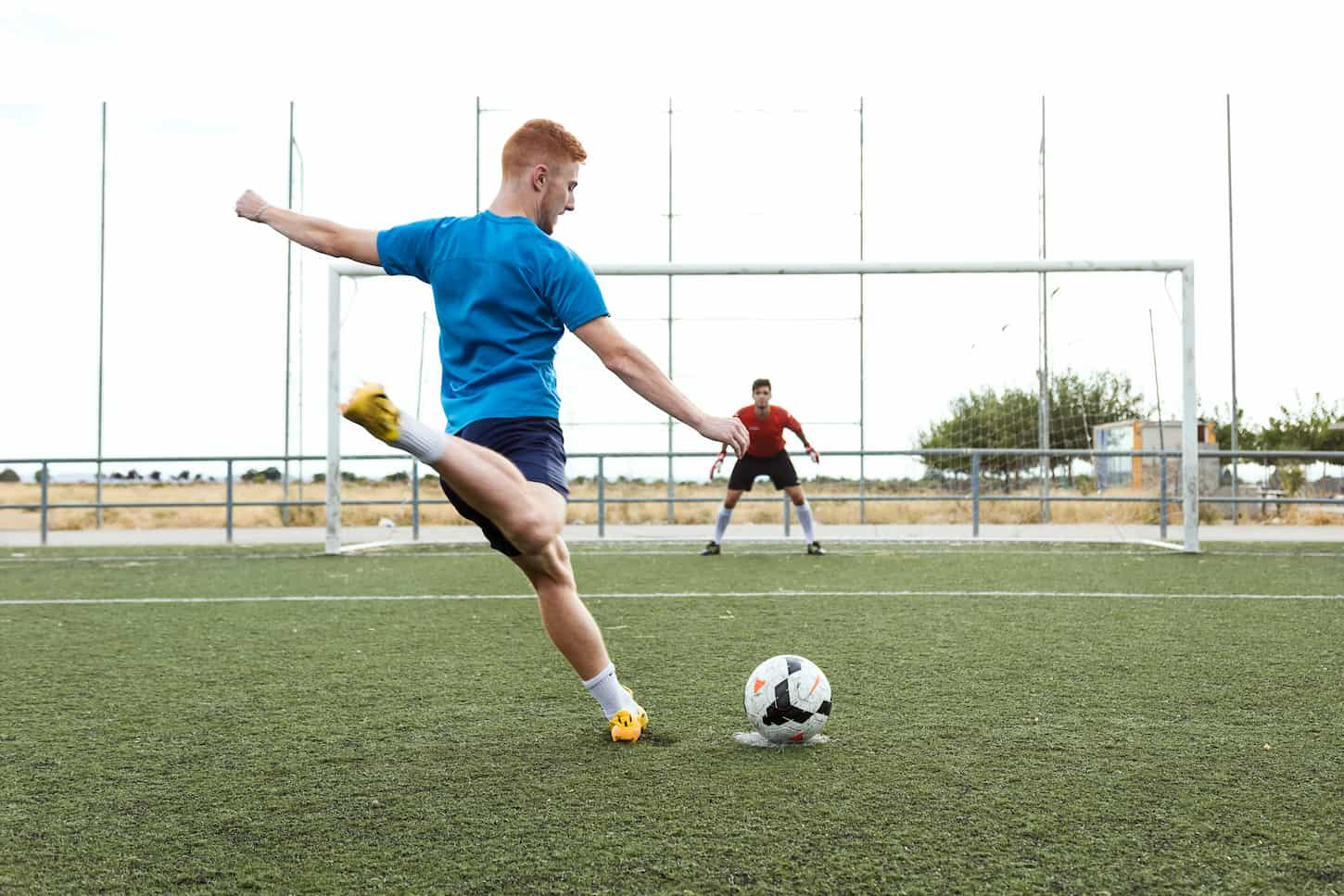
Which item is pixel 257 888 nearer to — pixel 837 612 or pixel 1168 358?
pixel 837 612

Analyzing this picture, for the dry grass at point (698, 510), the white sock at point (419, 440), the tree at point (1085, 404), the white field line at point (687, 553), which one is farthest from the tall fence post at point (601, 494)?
the white sock at point (419, 440)

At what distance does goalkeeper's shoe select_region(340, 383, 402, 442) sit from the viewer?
258 centimetres

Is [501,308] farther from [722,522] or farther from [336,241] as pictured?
[722,522]

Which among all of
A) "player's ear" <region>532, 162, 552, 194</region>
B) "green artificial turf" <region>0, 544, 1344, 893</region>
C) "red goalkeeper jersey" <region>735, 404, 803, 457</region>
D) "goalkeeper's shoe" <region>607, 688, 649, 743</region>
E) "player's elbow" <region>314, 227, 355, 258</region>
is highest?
"player's ear" <region>532, 162, 552, 194</region>

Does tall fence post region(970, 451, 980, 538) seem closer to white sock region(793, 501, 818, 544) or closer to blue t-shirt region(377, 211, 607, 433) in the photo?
white sock region(793, 501, 818, 544)

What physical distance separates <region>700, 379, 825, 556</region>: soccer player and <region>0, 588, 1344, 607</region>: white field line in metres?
3.92

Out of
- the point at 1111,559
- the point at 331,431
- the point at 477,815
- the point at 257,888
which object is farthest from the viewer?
the point at 331,431

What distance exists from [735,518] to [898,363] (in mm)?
5304

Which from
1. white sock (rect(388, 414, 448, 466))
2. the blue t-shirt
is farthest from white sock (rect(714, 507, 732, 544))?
white sock (rect(388, 414, 448, 466))

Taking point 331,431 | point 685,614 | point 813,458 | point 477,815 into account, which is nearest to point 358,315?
point 331,431

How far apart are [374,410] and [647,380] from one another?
28.0 inches

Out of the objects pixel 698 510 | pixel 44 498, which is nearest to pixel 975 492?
pixel 698 510

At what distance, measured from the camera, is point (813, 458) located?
1084 cm

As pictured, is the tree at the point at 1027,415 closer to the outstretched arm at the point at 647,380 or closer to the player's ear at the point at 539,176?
the player's ear at the point at 539,176
